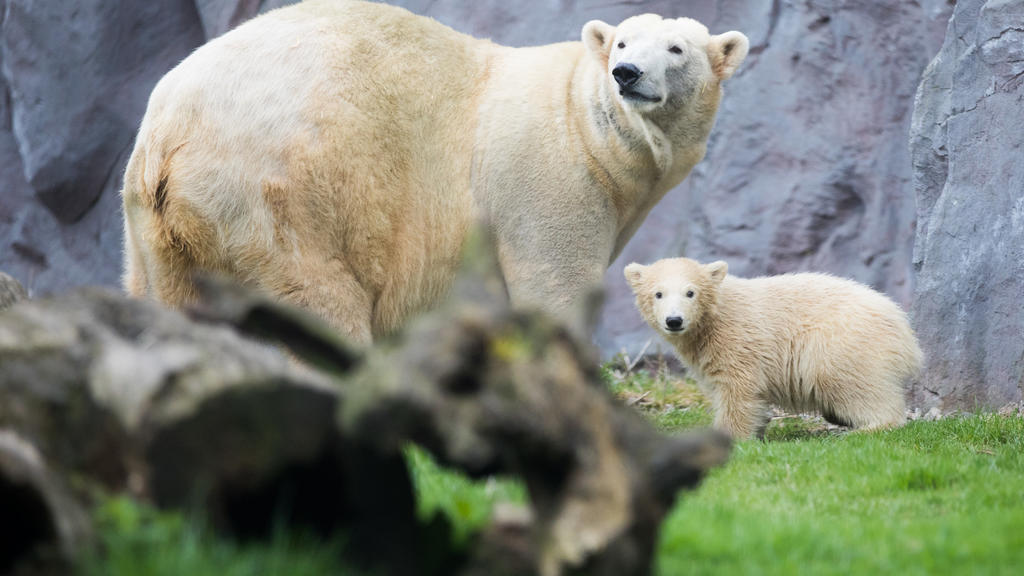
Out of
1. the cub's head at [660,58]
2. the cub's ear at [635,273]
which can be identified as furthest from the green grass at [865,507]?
the cub's head at [660,58]

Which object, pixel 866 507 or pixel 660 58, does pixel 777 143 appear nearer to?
pixel 660 58

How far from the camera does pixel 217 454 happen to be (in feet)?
7.20

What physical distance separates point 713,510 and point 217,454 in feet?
6.58

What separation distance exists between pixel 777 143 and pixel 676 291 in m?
3.17

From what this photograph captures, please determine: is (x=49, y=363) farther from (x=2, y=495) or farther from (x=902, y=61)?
(x=902, y=61)

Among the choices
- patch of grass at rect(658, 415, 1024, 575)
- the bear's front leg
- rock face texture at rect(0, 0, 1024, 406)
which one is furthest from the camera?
rock face texture at rect(0, 0, 1024, 406)

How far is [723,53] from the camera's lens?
5465mm

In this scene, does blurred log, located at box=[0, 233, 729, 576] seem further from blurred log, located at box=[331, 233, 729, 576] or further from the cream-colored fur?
the cream-colored fur

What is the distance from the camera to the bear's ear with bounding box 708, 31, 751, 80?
17.8 feet

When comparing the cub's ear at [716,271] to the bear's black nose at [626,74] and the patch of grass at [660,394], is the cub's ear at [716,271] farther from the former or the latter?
the bear's black nose at [626,74]

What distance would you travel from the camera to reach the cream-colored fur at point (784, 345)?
20.5 ft

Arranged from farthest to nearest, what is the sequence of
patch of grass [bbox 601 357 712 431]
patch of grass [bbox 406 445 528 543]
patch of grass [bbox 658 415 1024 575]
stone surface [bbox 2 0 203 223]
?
stone surface [bbox 2 0 203 223], patch of grass [bbox 601 357 712 431], patch of grass [bbox 658 415 1024 575], patch of grass [bbox 406 445 528 543]

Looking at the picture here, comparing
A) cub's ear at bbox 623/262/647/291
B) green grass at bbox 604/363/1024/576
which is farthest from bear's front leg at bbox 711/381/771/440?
cub's ear at bbox 623/262/647/291

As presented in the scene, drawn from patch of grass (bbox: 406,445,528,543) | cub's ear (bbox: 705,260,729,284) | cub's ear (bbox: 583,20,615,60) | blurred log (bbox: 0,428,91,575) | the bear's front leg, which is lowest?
the bear's front leg
